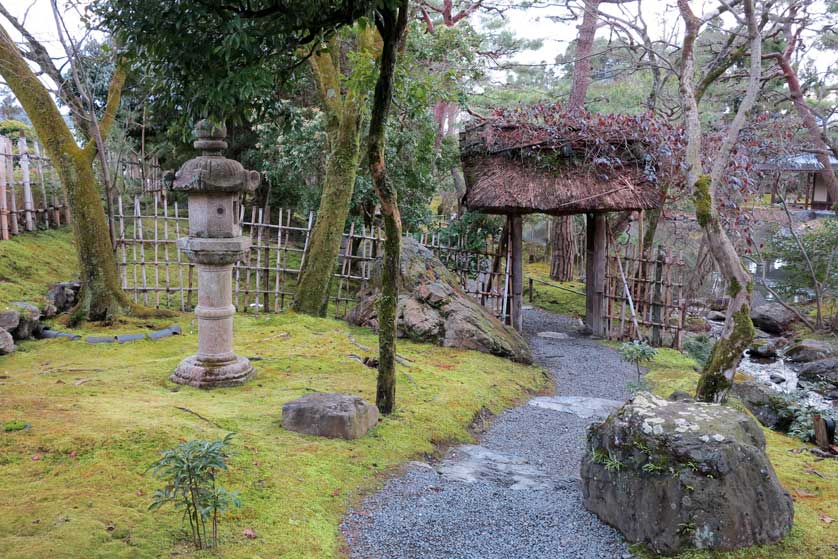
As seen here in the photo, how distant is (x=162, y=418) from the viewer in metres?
5.11

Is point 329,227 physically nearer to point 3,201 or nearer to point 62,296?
point 62,296

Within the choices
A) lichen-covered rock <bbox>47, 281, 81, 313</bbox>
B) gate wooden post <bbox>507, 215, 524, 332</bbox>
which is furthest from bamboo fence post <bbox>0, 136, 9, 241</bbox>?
gate wooden post <bbox>507, 215, 524, 332</bbox>

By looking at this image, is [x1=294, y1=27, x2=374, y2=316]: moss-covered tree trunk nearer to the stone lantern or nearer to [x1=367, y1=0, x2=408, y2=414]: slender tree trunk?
the stone lantern

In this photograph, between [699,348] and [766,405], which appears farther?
[699,348]

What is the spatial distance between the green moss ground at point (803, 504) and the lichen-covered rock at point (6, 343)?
7737 mm

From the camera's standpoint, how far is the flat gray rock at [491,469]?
4.96 meters

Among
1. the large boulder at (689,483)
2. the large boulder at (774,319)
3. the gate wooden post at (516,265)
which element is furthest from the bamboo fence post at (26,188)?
the large boulder at (774,319)

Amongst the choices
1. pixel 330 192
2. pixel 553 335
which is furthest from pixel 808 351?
pixel 330 192

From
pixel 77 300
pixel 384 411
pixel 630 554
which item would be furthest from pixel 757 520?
pixel 77 300

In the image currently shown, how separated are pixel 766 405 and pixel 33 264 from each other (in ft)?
41.7

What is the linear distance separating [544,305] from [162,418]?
40.7ft

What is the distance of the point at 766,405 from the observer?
27.0ft

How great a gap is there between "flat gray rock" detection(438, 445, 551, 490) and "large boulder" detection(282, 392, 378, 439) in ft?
2.62

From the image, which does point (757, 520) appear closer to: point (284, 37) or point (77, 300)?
point (284, 37)
